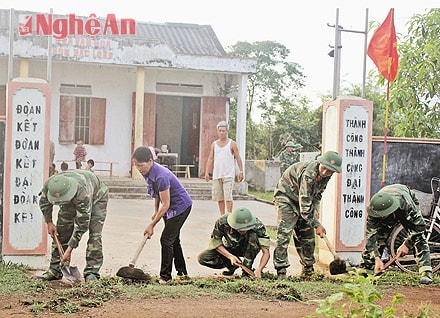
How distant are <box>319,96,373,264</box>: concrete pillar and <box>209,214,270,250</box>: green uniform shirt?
5.74ft

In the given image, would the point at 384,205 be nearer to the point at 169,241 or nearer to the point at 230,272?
the point at 230,272

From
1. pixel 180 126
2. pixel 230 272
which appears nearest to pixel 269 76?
pixel 180 126

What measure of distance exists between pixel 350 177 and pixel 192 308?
4.03m

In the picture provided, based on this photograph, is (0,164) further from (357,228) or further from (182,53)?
(182,53)

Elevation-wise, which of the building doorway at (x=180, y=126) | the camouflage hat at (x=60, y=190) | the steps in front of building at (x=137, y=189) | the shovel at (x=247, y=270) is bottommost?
the shovel at (x=247, y=270)

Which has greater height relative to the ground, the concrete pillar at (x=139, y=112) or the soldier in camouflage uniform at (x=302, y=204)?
the concrete pillar at (x=139, y=112)

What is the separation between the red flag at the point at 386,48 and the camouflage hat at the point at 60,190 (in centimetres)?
527

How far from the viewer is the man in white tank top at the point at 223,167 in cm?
1120

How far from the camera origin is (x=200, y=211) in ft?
50.6

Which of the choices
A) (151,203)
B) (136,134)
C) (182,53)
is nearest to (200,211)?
(151,203)

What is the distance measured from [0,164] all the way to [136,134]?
10743 mm

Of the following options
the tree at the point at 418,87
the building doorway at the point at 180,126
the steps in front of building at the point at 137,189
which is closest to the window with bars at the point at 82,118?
the steps in front of building at the point at 137,189

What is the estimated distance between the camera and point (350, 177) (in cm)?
938

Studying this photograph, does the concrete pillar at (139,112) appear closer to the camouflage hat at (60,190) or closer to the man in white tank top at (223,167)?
the man in white tank top at (223,167)
